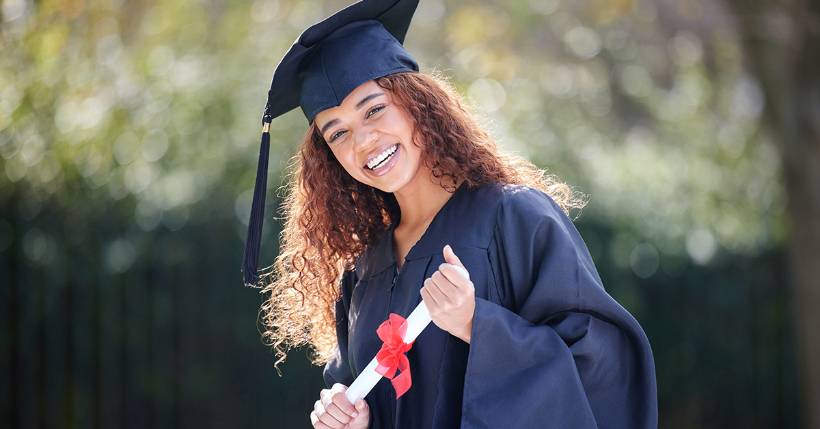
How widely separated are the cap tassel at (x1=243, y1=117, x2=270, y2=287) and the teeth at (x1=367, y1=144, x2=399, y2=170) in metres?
0.35

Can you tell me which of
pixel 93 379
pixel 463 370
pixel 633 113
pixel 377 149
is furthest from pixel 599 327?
pixel 633 113

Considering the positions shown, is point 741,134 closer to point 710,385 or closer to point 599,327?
point 710,385

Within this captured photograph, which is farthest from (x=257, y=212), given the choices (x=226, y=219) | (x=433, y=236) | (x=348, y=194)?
(x=226, y=219)

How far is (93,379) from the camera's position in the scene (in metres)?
5.43

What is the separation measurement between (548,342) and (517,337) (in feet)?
0.24

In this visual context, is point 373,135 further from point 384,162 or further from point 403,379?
point 403,379

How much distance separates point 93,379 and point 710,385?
3.84 meters

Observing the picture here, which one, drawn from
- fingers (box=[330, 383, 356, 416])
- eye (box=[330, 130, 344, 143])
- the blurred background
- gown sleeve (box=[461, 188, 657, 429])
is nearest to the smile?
eye (box=[330, 130, 344, 143])

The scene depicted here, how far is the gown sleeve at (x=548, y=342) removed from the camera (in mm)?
2230

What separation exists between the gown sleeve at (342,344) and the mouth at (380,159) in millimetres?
462

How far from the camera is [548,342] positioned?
2248 mm

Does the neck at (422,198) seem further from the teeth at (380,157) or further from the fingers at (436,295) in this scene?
the fingers at (436,295)

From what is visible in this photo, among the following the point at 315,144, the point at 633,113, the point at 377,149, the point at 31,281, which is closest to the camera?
the point at 377,149

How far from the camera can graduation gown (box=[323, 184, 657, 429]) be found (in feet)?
7.33
